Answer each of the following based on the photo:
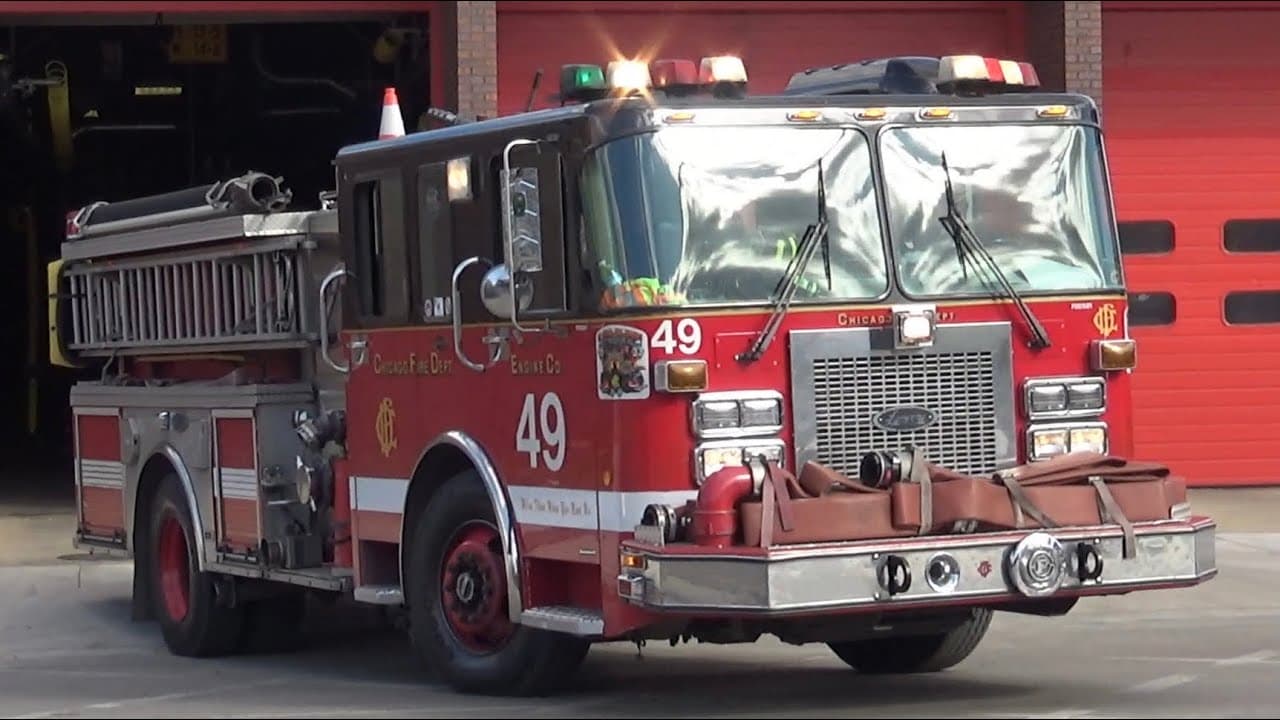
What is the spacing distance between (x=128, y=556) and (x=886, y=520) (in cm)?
560

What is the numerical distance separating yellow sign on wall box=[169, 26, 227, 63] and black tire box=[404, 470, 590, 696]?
13.8m

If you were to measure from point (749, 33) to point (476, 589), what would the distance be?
956 centimetres

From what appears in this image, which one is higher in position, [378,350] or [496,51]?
[496,51]

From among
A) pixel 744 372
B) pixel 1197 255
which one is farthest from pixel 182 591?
pixel 1197 255

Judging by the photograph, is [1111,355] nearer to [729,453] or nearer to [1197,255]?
[729,453]

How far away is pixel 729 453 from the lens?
336 inches

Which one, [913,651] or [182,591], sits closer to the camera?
[913,651]

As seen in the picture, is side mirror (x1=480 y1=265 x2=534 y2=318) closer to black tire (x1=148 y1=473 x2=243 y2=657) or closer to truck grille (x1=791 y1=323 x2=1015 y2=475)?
truck grille (x1=791 y1=323 x2=1015 y2=475)

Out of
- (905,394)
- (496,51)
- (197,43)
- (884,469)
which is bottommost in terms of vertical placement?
(884,469)

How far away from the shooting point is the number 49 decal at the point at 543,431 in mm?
8914

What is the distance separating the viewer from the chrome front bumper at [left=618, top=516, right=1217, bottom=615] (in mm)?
8070

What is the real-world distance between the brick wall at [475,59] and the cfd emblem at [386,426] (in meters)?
7.51

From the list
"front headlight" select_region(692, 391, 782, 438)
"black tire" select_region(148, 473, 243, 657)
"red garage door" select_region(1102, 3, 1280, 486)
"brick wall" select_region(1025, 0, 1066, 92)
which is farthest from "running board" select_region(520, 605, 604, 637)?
"red garage door" select_region(1102, 3, 1280, 486)

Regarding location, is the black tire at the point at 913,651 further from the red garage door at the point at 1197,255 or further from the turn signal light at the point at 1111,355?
the red garage door at the point at 1197,255
